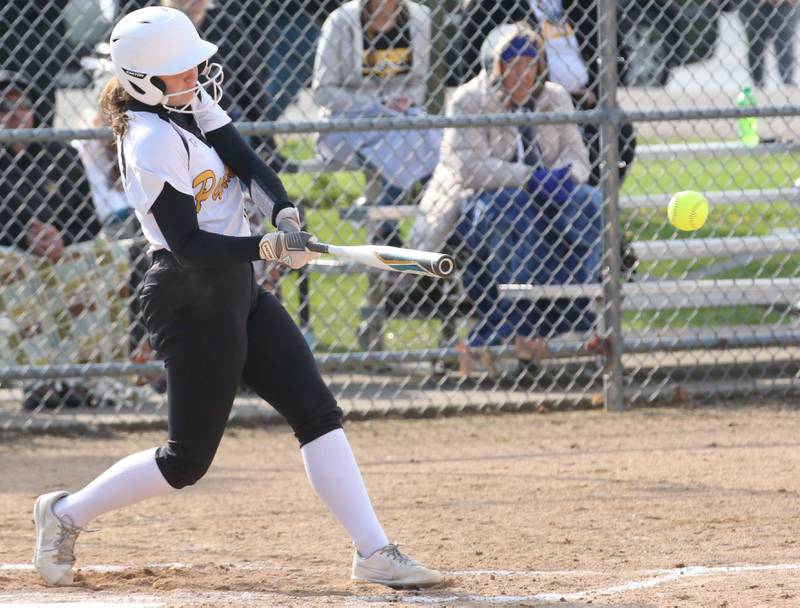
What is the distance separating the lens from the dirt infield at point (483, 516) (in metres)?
3.76

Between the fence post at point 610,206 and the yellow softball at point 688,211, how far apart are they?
72.4 inches

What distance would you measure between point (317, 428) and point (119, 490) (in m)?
0.62

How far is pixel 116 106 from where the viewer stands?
3.75m

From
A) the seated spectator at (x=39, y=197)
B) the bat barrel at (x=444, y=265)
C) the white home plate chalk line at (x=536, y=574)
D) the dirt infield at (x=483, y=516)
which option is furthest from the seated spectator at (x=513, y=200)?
the bat barrel at (x=444, y=265)

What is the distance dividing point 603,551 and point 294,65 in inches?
199

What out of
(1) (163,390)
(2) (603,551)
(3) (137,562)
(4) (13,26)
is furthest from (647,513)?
(4) (13,26)

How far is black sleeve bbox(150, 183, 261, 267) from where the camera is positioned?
3502 mm

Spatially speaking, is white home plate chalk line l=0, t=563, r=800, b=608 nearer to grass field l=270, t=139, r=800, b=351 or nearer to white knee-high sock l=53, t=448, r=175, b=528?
white knee-high sock l=53, t=448, r=175, b=528

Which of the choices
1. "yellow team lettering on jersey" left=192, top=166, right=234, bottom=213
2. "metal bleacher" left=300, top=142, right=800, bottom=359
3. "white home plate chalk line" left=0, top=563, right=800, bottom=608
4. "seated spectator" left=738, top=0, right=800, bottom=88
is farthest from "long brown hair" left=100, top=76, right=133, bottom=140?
"seated spectator" left=738, top=0, right=800, bottom=88

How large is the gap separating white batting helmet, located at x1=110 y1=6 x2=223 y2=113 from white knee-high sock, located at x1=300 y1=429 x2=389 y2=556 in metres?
1.10

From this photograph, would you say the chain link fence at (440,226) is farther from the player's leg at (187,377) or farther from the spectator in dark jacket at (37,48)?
the player's leg at (187,377)

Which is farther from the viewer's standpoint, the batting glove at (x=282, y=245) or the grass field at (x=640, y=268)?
the grass field at (x=640, y=268)

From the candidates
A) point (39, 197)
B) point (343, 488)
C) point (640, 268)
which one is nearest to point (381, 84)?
point (39, 197)

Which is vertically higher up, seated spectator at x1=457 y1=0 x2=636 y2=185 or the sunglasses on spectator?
seated spectator at x1=457 y1=0 x2=636 y2=185
